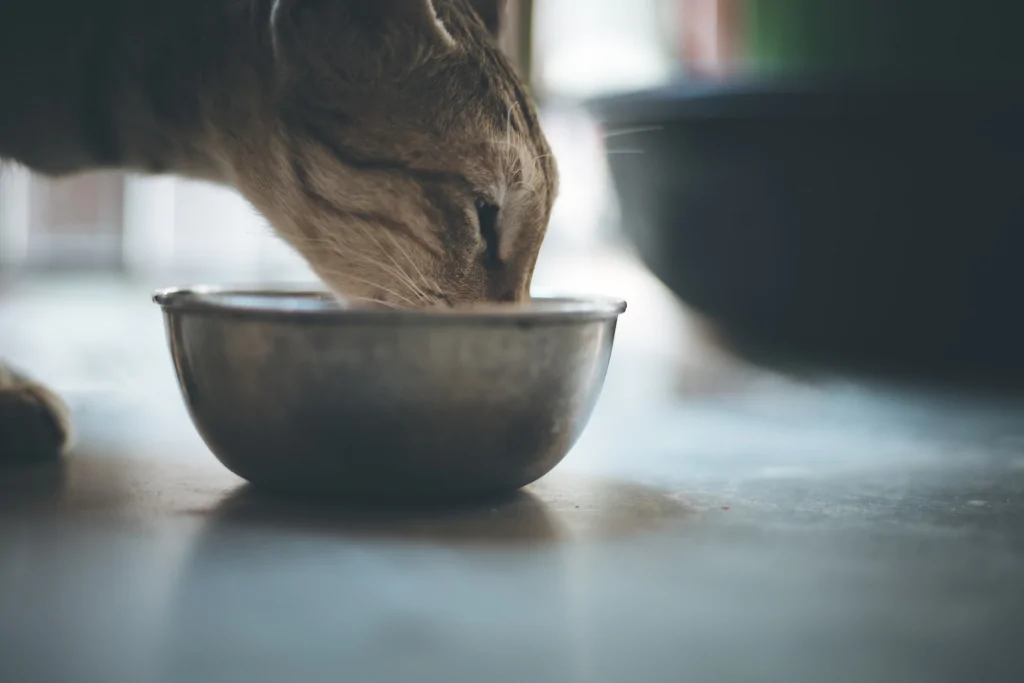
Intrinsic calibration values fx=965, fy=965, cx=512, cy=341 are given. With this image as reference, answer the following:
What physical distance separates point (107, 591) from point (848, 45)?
58.1 inches

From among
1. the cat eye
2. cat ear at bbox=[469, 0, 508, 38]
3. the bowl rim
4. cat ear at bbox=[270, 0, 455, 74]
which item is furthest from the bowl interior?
cat ear at bbox=[469, 0, 508, 38]

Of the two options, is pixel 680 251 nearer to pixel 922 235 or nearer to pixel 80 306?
pixel 922 235

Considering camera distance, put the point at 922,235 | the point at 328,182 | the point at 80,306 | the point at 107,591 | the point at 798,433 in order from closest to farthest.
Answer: the point at 107,591
the point at 328,182
the point at 798,433
the point at 922,235
the point at 80,306

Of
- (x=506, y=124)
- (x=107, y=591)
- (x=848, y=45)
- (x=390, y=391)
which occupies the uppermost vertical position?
(x=848, y=45)

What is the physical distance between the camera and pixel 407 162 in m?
1.04

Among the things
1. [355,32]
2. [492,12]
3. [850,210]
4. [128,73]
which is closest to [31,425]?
[128,73]

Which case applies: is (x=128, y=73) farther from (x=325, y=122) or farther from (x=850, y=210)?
(x=850, y=210)

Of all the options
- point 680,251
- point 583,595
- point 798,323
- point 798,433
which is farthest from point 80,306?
point 583,595

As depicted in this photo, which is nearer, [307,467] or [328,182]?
[307,467]

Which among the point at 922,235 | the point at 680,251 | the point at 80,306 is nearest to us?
the point at 922,235

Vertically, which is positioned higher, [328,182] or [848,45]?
[848,45]

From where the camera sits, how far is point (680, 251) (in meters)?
1.60

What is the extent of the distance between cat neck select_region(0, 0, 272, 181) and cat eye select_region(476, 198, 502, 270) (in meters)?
0.26

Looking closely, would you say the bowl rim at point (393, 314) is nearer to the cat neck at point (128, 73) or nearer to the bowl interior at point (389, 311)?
the bowl interior at point (389, 311)
